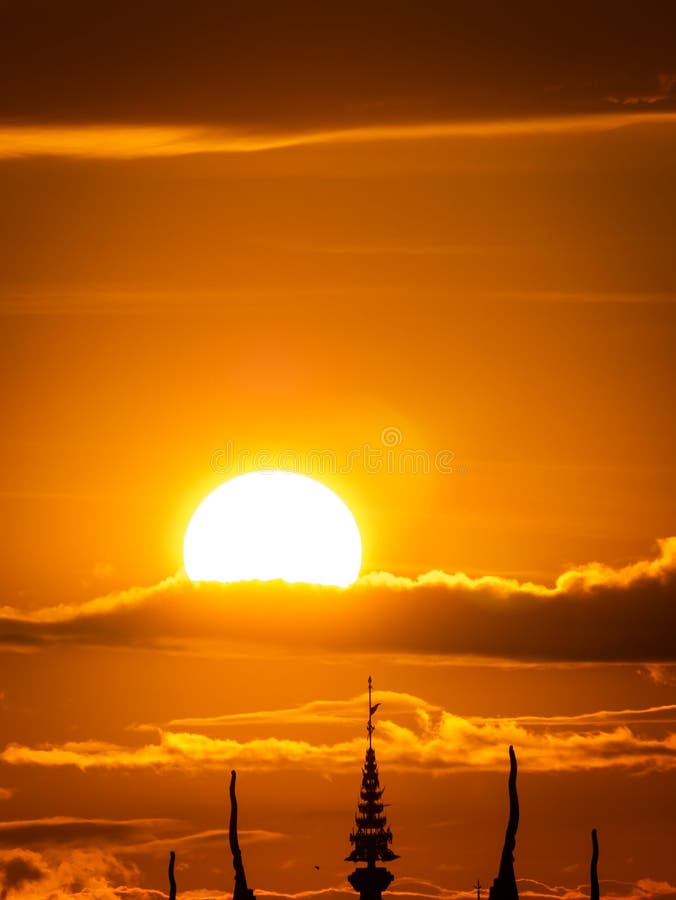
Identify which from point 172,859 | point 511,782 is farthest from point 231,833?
point 511,782

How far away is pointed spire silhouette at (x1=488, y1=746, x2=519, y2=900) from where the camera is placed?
438ft

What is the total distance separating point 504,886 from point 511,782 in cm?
563

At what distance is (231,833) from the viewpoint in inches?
5758

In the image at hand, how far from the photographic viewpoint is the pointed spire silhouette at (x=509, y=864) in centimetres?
13350

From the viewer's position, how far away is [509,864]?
13550 cm

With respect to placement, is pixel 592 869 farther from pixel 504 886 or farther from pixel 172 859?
pixel 172 859

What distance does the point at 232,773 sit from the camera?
145125 mm

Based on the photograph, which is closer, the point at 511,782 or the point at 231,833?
the point at 511,782

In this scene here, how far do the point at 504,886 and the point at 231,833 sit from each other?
18.3m

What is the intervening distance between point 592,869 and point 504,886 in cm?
872

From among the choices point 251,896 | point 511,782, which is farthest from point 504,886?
point 251,896

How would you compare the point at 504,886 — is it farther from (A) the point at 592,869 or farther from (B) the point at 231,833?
(B) the point at 231,833

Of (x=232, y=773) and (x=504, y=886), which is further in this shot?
(x=232, y=773)

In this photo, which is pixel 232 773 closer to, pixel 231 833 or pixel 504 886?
pixel 231 833
